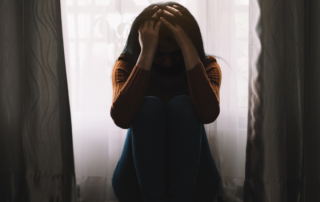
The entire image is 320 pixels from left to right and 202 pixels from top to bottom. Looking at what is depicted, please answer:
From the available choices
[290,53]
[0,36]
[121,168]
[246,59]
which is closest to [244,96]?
[246,59]

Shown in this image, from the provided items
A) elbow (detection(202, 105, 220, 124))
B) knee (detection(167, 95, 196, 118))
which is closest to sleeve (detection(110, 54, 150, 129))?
knee (detection(167, 95, 196, 118))

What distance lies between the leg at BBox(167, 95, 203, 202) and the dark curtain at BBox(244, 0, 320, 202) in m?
0.36

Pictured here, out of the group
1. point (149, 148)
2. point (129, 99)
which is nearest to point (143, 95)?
point (129, 99)

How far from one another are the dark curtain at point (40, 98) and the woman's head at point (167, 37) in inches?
11.2

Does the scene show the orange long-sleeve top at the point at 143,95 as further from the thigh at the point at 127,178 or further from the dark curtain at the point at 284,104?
the dark curtain at the point at 284,104

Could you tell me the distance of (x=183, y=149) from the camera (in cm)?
67

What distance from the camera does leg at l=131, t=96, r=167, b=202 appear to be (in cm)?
64

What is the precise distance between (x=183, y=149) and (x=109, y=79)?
1.83 ft

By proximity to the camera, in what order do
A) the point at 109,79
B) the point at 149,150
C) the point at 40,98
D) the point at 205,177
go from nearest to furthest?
the point at 149,150 → the point at 205,177 → the point at 40,98 → the point at 109,79

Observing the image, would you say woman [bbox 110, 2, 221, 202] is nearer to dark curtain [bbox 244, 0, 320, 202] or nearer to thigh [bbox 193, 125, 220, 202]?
thigh [bbox 193, 125, 220, 202]

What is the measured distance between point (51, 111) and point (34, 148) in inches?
6.2

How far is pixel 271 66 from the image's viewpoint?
0.89 meters

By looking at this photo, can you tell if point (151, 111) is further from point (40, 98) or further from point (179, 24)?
point (40, 98)

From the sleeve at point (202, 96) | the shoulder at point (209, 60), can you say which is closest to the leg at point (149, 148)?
the sleeve at point (202, 96)
